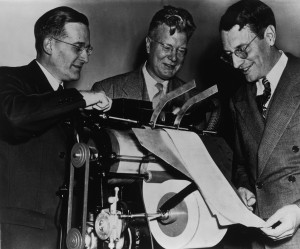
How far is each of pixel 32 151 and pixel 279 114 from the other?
4.08 feet

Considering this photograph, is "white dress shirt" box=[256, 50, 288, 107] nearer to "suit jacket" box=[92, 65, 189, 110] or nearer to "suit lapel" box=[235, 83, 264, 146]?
"suit lapel" box=[235, 83, 264, 146]

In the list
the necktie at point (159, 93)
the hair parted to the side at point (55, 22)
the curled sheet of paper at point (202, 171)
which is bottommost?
the curled sheet of paper at point (202, 171)

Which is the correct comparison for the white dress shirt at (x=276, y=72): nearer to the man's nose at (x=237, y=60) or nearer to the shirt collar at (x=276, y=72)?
the shirt collar at (x=276, y=72)

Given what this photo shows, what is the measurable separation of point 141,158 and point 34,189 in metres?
0.70

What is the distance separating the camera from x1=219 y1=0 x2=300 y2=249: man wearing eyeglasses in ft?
6.12

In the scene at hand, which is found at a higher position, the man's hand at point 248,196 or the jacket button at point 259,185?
the jacket button at point 259,185

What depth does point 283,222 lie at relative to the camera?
1552 millimetres

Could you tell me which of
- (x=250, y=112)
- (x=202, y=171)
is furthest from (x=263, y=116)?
(x=202, y=171)

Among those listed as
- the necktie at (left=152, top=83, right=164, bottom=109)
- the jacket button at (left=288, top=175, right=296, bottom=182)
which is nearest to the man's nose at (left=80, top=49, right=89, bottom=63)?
the necktie at (left=152, top=83, right=164, bottom=109)

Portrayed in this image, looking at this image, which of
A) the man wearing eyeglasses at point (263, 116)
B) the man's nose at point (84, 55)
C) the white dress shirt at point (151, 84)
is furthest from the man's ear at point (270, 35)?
the man's nose at point (84, 55)

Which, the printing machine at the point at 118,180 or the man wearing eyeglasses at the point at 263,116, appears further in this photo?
the man wearing eyeglasses at the point at 263,116

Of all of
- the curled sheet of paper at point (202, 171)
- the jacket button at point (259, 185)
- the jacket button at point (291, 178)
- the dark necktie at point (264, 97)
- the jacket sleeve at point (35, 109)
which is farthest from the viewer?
the dark necktie at point (264, 97)

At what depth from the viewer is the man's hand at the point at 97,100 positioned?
66.8 inches

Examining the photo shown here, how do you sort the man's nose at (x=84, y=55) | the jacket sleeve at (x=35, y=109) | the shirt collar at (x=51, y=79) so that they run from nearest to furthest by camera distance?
1. the jacket sleeve at (x=35, y=109)
2. the shirt collar at (x=51, y=79)
3. the man's nose at (x=84, y=55)
